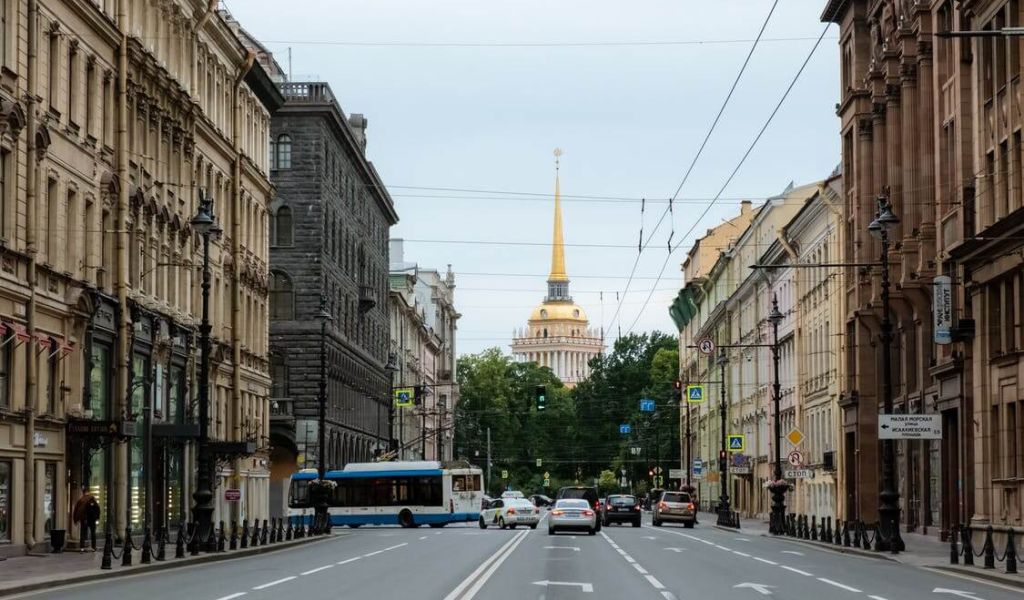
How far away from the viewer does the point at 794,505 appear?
275 ft

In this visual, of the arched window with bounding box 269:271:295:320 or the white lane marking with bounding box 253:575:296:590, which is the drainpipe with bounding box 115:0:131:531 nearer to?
the white lane marking with bounding box 253:575:296:590

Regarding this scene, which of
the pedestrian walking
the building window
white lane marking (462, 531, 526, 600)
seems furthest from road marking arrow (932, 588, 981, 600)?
the pedestrian walking

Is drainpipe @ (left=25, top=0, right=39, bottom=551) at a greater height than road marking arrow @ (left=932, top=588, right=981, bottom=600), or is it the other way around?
drainpipe @ (left=25, top=0, right=39, bottom=551)

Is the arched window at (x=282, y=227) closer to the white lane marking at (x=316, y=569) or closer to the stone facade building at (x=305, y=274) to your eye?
the stone facade building at (x=305, y=274)

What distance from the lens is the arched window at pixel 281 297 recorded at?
85625 millimetres

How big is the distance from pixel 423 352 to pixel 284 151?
63.7 meters

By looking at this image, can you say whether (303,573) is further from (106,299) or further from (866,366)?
(866,366)

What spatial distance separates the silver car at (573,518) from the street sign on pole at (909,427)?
67.9 feet

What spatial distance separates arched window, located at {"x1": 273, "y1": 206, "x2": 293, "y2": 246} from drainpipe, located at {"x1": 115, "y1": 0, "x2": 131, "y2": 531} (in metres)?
38.1

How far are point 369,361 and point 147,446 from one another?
71453 millimetres

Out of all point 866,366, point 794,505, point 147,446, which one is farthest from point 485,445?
point 147,446

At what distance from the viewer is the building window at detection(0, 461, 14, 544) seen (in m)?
37.8

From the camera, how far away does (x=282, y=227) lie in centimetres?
8656

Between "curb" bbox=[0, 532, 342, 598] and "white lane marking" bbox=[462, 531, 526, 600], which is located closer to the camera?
"white lane marking" bbox=[462, 531, 526, 600]
